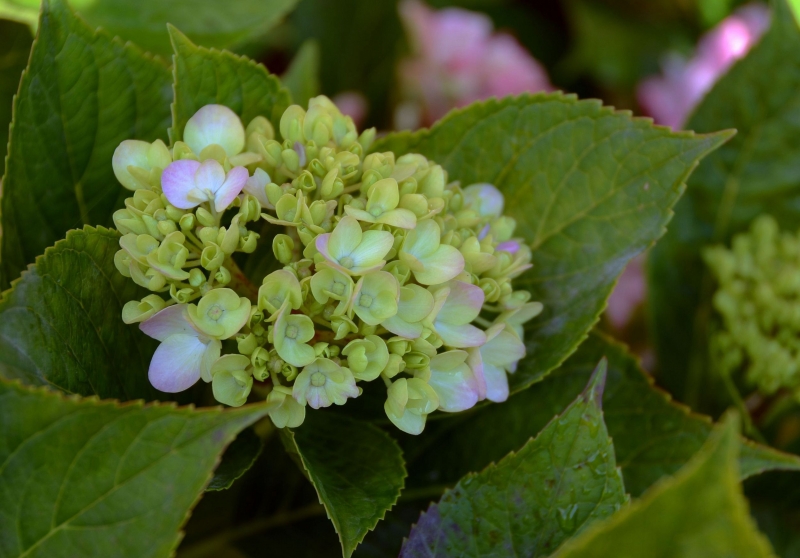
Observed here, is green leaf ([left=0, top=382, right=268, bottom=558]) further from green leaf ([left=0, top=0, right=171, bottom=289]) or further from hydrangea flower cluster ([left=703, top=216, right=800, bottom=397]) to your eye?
hydrangea flower cluster ([left=703, top=216, right=800, bottom=397])

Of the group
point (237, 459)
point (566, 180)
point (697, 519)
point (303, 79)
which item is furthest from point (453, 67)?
point (697, 519)

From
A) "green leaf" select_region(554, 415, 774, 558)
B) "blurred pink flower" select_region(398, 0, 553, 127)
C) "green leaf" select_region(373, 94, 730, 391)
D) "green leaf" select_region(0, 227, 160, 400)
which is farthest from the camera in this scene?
"blurred pink flower" select_region(398, 0, 553, 127)

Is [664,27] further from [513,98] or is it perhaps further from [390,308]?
[390,308]

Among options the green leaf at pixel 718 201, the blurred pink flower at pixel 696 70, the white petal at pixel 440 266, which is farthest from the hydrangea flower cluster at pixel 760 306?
the white petal at pixel 440 266

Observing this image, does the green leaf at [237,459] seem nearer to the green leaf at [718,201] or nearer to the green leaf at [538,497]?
the green leaf at [538,497]

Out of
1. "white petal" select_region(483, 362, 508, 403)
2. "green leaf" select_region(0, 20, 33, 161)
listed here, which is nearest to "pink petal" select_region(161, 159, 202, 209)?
"white petal" select_region(483, 362, 508, 403)

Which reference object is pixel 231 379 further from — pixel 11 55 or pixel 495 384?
pixel 11 55
